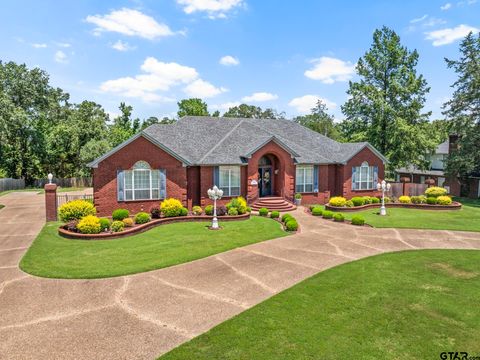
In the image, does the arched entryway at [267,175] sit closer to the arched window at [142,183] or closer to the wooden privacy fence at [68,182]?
the arched window at [142,183]

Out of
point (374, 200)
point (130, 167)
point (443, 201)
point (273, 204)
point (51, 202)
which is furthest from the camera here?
point (374, 200)

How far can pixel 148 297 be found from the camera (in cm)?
991

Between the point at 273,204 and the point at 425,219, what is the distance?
36.3 ft

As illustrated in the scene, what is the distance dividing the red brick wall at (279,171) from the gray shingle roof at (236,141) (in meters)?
0.52

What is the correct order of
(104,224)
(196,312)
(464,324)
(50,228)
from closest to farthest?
(464,324) → (196,312) → (104,224) → (50,228)

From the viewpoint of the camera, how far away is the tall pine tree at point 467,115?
3731 centimetres

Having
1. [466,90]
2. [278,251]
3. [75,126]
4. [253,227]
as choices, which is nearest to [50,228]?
[253,227]

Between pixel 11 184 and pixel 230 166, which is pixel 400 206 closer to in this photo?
pixel 230 166

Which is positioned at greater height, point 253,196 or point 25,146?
point 25,146

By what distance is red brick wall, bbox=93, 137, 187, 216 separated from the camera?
22.3 metres

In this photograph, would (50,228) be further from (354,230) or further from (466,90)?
(466,90)

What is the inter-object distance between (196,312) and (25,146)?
5307cm

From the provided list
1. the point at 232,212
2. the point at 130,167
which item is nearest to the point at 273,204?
the point at 232,212

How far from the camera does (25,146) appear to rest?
166 ft
